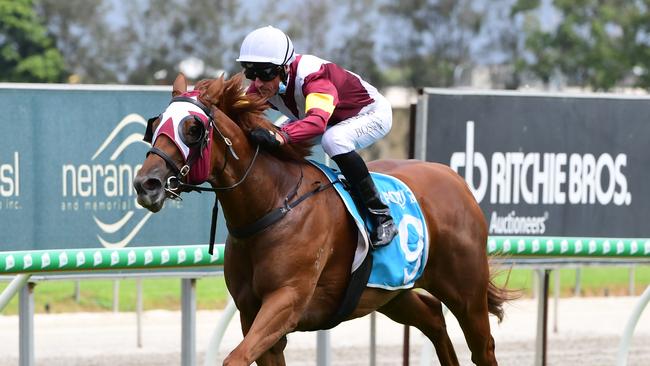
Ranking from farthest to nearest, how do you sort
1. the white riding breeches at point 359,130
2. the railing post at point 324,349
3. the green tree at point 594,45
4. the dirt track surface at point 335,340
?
the green tree at point 594,45 → the dirt track surface at point 335,340 → the railing post at point 324,349 → the white riding breeches at point 359,130

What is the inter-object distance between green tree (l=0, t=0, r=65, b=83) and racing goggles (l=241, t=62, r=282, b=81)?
34.6m

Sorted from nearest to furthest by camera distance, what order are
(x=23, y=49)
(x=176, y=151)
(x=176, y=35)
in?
(x=176, y=151) < (x=23, y=49) < (x=176, y=35)

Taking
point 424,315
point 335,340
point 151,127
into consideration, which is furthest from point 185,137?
point 335,340

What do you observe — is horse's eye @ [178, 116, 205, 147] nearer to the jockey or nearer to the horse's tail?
the jockey

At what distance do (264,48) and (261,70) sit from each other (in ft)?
0.34

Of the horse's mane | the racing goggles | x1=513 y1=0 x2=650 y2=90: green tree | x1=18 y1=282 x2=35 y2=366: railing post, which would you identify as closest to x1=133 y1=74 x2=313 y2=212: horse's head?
the horse's mane

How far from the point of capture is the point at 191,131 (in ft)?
13.0

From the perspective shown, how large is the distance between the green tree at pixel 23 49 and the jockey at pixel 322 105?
34.4m

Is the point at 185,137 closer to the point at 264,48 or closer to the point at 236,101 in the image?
the point at 236,101

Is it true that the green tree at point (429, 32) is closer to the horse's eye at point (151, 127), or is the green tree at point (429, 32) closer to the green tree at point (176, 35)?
the green tree at point (176, 35)

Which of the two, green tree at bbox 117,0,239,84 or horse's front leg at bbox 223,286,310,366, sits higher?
green tree at bbox 117,0,239,84

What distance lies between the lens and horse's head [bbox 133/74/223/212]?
3.79m

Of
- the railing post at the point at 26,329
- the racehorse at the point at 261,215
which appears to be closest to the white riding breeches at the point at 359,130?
the racehorse at the point at 261,215

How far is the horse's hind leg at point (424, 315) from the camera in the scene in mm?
5258
